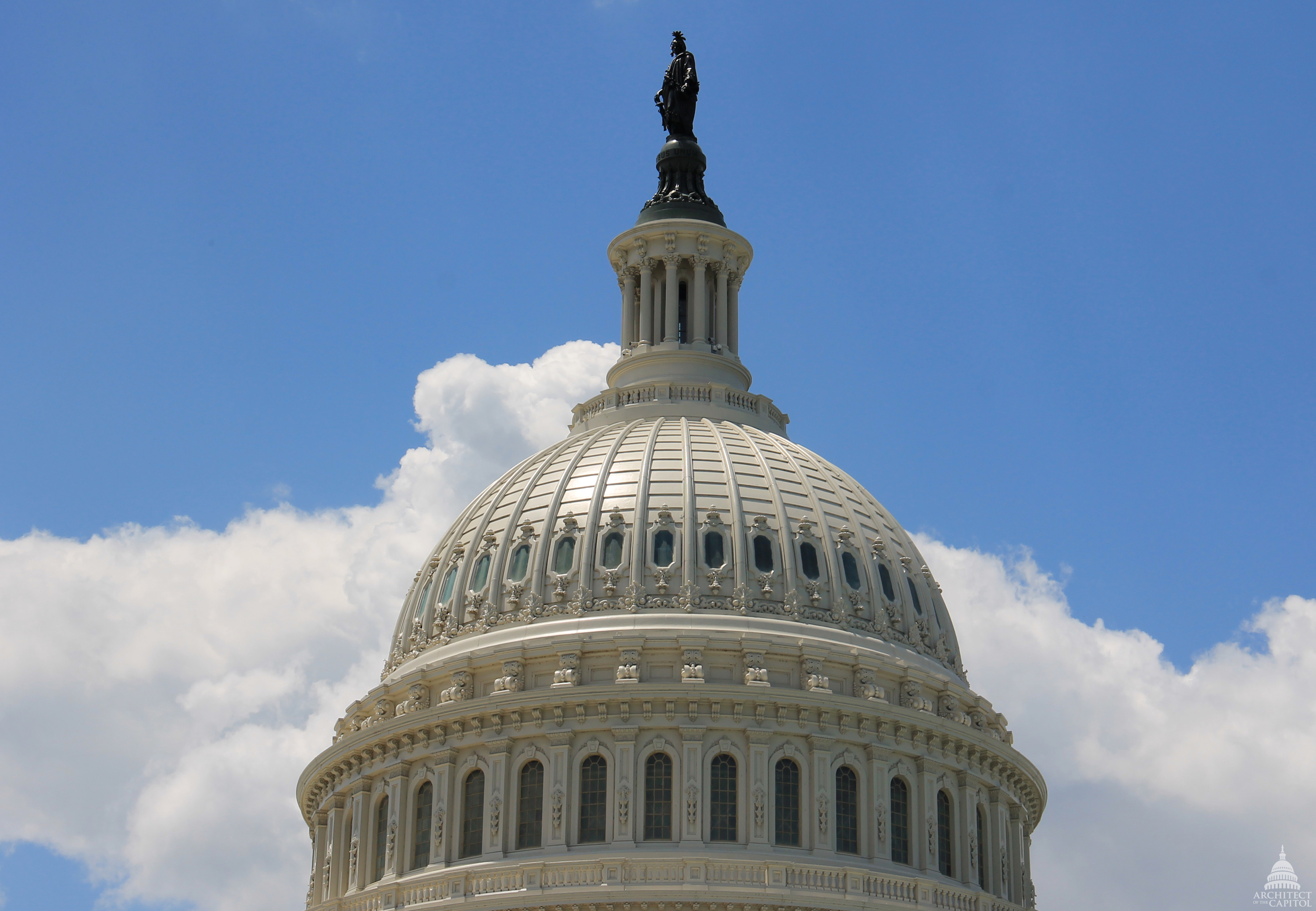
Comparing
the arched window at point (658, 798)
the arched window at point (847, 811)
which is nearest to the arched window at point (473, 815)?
the arched window at point (658, 798)

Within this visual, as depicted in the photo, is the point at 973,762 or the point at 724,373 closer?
the point at 973,762

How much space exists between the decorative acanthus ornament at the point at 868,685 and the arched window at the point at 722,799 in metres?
5.68

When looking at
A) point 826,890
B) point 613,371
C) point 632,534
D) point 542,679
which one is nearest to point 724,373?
point 613,371

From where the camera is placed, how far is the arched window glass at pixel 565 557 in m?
76.3

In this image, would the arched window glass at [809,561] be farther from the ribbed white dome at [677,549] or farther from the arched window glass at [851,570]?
the arched window glass at [851,570]

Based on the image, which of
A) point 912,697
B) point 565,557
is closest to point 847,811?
point 912,697

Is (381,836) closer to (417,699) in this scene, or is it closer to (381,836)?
(381,836)

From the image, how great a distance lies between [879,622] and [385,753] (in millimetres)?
19107

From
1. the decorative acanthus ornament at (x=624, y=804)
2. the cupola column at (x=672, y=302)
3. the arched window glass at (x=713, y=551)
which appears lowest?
the decorative acanthus ornament at (x=624, y=804)

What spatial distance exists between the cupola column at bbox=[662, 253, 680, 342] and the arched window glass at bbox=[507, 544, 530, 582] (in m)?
14.6

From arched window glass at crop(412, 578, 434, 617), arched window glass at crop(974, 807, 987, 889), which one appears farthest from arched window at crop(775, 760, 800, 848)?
arched window glass at crop(412, 578, 434, 617)

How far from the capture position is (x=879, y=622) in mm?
77000

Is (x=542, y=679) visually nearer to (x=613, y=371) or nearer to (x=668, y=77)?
(x=613, y=371)

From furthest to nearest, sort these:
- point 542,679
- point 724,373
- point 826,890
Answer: point 724,373 < point 542,679 < point 826,890
